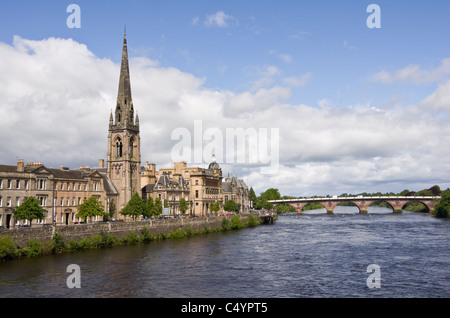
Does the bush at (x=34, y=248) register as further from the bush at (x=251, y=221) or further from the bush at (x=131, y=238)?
the bush at (x=251, y=221)

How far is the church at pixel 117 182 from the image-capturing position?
68312mm

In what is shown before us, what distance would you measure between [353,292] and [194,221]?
56753 millimetres

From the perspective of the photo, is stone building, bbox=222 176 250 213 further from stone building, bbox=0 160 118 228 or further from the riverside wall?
stone building, bbox=0 160 118 228

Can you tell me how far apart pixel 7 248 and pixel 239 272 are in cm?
2584

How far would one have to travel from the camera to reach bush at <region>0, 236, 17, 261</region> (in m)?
47.9

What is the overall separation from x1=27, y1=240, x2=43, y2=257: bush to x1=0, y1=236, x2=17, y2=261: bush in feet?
6.35

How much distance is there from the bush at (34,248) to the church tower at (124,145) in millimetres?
42475

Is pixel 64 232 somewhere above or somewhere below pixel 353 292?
above

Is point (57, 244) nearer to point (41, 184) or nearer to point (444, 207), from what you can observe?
point (41, 184)
